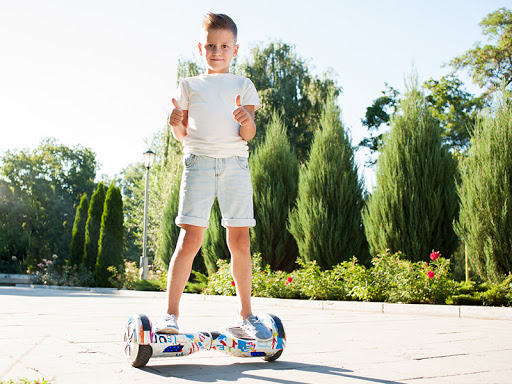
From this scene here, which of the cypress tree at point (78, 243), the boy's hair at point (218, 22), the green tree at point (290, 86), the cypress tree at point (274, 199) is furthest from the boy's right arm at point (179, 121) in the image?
the green tree at point (290, 86)

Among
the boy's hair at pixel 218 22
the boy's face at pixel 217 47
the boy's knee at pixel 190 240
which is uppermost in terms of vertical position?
the boy's hair at pixel 218 22

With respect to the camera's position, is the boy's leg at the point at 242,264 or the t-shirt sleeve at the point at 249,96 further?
the t-shirt sleeve at the point at 249,96

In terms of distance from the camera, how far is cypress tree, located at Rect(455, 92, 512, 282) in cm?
775

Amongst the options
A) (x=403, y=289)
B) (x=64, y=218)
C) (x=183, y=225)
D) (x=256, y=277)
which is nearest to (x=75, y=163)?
(x=64, y=218)

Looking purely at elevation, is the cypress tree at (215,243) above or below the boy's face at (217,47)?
below

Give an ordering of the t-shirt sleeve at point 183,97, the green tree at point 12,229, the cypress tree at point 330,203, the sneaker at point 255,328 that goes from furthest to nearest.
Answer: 1. the green tree at point 12,229
2. the cypress tree at point 330,203
3. the t-shirt sleeve at point 183,97
4. the sneaker at point 255,328

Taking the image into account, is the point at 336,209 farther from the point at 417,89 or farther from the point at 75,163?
the point at 75,163

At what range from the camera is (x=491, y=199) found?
7926 mm

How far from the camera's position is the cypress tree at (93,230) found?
68.2 ft

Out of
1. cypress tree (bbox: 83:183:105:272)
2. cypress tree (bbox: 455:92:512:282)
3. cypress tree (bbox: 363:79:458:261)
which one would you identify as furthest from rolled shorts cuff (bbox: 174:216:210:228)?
cypress tree (bbox: 83:183:105:272)

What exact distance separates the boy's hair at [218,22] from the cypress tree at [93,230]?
1847cm

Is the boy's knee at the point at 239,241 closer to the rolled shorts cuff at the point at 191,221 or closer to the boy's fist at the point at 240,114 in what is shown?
the rolled shorts cuff at the point at 191,221

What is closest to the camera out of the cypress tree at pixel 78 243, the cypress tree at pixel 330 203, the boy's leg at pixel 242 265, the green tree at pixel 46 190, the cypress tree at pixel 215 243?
the boy's leg at pixel 242 265

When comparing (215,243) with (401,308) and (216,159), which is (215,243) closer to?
(401,308)
